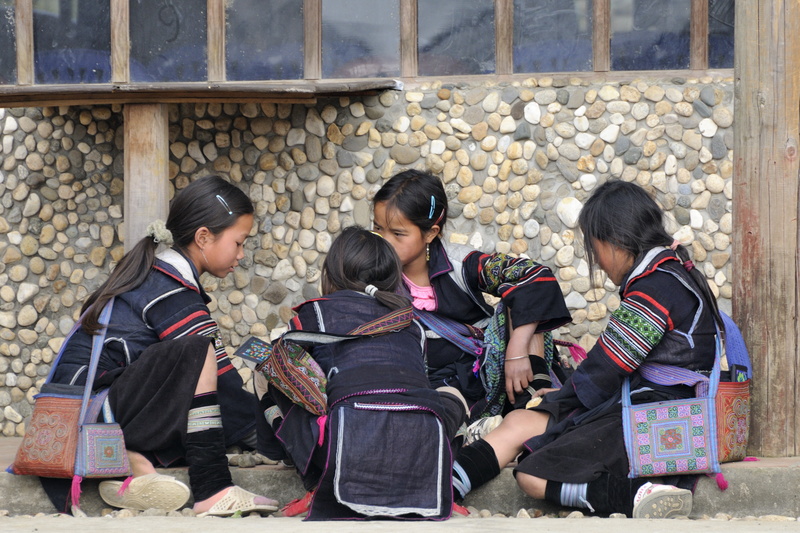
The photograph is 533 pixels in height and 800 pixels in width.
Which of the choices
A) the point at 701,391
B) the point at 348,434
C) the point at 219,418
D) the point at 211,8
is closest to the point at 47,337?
the point at 211,8

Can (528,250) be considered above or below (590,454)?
above

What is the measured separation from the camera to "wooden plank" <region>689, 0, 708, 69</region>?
5.60m

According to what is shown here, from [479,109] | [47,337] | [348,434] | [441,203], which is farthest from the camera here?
[47,337]

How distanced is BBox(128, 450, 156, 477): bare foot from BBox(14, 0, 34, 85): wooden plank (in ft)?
11.2

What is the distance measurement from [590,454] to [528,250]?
283cm

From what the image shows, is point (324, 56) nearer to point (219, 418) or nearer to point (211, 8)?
point (211, 8)

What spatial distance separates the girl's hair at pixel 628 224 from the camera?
10.4 feet

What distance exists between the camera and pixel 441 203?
12.7 feet

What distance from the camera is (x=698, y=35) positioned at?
5.61 m

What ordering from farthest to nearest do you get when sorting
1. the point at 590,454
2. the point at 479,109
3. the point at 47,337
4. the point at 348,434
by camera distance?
1. the point at 47,337
2. the point at 479,109
3. the point at 590,454
4. the point at 348,434

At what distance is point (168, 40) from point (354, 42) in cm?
112

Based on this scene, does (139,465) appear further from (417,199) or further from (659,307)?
(659,307)

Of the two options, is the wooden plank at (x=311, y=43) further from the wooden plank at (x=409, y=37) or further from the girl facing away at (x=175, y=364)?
the girl facing away at (x=175, y=364)

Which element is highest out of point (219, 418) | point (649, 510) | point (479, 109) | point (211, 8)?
point (211, 8)
